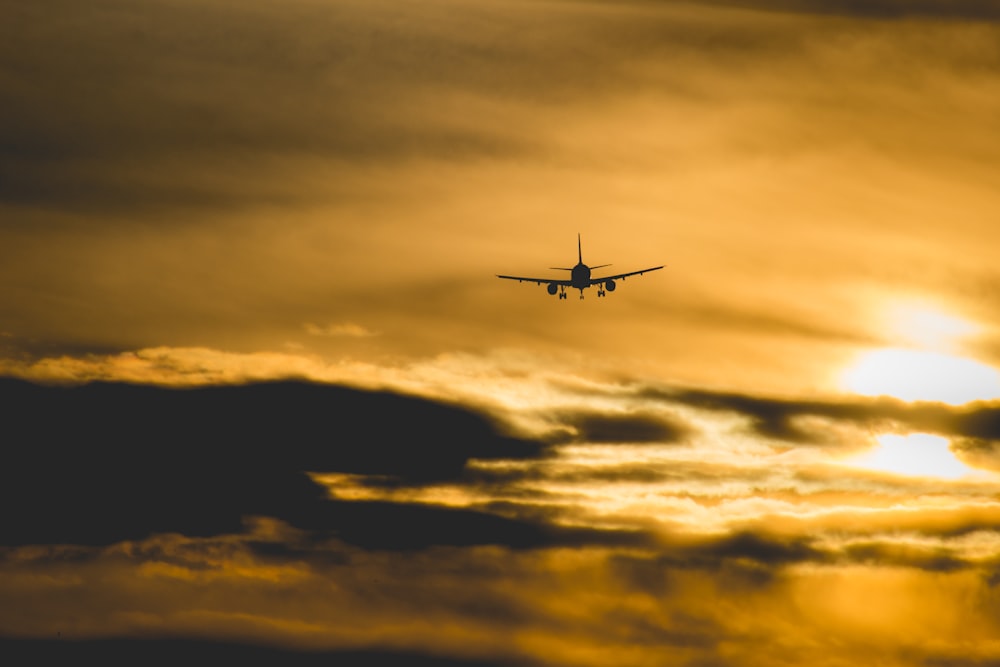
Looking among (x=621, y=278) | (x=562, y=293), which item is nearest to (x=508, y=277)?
(x=562, y=293)

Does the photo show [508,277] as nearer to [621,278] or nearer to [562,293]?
[562,293]

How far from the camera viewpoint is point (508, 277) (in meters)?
190

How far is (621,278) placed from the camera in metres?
179

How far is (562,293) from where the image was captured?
614 feet

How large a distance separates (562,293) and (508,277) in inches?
407

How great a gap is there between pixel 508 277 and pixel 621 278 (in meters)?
21.8

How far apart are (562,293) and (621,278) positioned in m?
12.5
